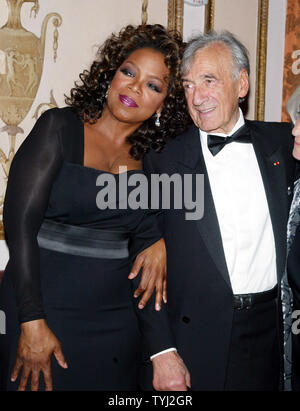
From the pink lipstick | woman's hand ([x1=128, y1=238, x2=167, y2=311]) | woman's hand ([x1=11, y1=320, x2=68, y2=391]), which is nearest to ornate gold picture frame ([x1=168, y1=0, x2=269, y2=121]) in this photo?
the pink lipstick

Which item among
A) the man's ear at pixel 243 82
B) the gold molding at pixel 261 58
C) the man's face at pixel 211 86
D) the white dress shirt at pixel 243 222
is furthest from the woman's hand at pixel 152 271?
the gold molding at pixel 261 58

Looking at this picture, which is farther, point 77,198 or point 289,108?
point 289,108

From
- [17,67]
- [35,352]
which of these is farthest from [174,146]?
[17,67]

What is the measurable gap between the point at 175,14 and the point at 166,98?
1.73 metres

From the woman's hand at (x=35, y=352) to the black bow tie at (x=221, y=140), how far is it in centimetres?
119

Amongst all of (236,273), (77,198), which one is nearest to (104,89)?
(77,198)

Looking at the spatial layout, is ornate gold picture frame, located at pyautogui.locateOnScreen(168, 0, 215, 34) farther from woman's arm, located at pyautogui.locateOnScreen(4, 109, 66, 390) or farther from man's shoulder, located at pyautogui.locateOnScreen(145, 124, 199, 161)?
woman's arm, located at pyautogui.locateOnScreen(4, 109, 66, 390)

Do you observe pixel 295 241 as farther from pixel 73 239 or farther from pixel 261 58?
pixel 261 58

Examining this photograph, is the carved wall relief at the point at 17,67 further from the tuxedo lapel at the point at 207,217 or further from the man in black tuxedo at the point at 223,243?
the tuxedo lapel at the point at 207,217

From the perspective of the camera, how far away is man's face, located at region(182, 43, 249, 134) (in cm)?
252

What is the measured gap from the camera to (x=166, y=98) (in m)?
2.68

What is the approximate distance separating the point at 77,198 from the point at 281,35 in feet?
9.47
